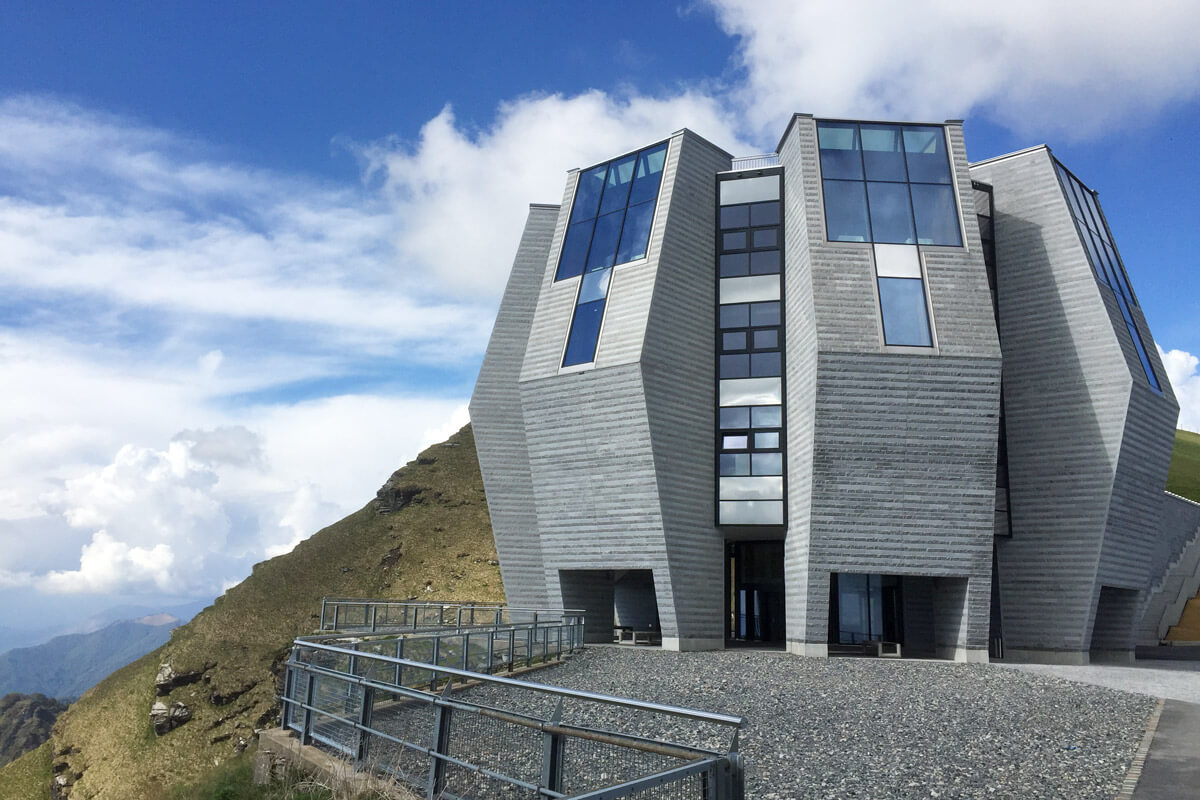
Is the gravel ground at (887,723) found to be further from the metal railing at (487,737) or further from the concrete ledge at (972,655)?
the concrete ledge at (972,655)

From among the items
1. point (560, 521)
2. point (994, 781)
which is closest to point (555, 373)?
point (560, 521)

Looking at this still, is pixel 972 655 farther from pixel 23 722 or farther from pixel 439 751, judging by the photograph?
pixel 23 722

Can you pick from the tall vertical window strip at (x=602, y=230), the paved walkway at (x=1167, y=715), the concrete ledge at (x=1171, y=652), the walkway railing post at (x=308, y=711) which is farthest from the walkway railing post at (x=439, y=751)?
the concrete ledge at (x=1171, y=652)

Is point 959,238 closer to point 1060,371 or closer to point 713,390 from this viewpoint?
point 1060,371

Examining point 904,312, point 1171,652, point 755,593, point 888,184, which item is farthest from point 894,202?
point 1171,652

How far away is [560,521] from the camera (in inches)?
1035

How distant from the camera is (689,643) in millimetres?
24531

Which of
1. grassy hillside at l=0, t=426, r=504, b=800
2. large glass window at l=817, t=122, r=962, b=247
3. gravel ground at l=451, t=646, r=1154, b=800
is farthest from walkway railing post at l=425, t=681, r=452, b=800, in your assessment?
grassy hillside at l=0, t=426, r=504, b=800

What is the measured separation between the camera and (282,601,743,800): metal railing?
4.72 metres

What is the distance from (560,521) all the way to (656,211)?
10295mm

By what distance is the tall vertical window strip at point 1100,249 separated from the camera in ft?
85.8

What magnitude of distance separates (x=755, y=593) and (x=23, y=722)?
131121mm

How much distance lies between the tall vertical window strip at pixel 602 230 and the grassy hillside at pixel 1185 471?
1327 inches

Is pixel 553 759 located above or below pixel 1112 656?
above
